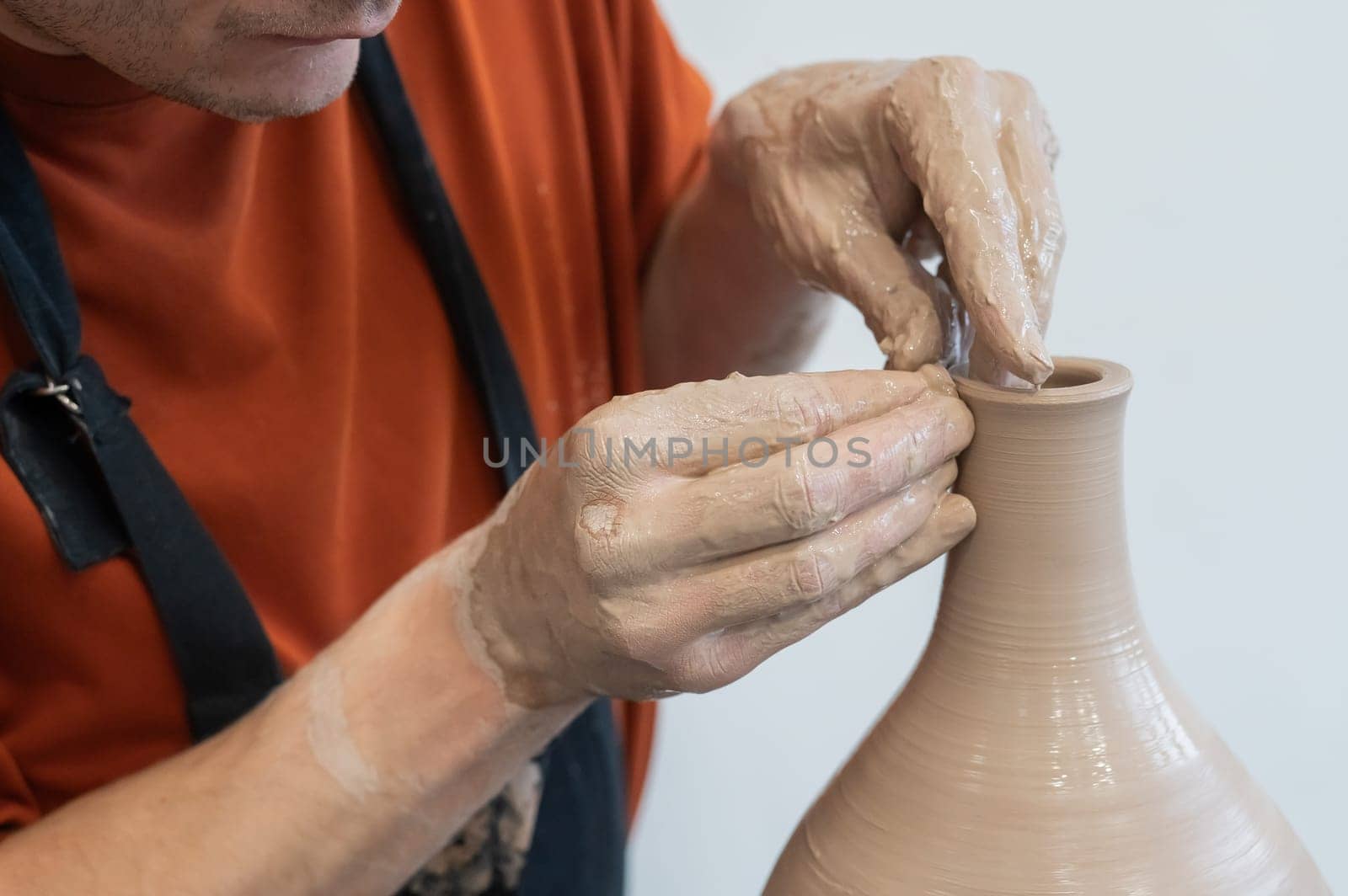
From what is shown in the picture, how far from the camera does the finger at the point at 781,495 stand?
2.24 feet

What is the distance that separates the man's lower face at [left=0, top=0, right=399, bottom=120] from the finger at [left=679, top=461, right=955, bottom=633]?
0.45m

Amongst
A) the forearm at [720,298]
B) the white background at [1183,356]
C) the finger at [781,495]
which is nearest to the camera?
the finger at [781,495]

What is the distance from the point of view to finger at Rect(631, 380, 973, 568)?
684 millimetres

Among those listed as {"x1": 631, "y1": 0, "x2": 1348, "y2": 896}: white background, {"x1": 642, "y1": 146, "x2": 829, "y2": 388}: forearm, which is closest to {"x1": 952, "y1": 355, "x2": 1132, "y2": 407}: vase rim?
{"x1": 642, "y1": 146, "x2": 829, "y2": 388}: forearm

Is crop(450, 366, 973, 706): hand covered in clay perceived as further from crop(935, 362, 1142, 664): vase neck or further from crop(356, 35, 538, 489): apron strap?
crop(356, 35, 538, 489): apron strap

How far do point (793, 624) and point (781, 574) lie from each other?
1.9 inches

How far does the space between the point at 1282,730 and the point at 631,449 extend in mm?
1551

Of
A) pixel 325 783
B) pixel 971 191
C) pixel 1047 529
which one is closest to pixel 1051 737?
pixel 1047 529

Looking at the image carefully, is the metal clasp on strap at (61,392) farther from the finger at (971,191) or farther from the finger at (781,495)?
the finger at (971,191)

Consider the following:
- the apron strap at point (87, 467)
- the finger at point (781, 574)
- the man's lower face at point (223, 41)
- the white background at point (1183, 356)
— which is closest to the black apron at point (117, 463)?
the apron strap at point (87, 467)

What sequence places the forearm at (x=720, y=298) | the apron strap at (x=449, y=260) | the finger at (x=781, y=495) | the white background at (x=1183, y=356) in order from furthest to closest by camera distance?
the white background at (x=1183, y=356), the forearm at (x=720, y=298), the apron strap at (x=449, y=260), the finger at (x=781, y=495)

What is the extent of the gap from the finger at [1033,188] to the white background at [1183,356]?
1.05 m

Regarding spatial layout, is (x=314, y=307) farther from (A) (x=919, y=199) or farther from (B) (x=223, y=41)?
(A) (x=919, y=199)

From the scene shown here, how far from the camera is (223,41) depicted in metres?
0.80
